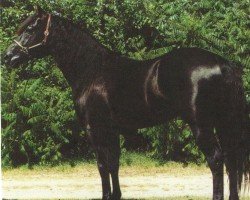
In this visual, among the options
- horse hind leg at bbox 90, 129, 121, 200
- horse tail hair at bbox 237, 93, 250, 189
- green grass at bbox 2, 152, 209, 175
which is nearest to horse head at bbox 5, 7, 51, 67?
horse hind leg at bbox 90, 129, 121, 200

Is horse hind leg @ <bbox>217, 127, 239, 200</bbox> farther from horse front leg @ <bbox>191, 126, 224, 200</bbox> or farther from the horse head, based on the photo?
the horse head

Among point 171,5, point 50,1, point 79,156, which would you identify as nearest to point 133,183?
A: point 79,156

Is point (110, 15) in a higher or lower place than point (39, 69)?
higher

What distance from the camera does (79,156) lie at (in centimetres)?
1125

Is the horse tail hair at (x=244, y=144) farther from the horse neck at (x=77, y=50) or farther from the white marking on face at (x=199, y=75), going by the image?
the horse neck at (x=77, y=50)

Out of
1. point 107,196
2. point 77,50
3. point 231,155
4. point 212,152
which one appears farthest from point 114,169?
point 77,50

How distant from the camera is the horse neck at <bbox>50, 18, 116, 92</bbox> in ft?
19.2

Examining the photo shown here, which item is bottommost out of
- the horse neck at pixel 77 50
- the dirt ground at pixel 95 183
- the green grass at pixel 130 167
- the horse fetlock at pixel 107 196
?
the dirt ground at pixel 95 183

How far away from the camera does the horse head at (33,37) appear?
5883 millimetres

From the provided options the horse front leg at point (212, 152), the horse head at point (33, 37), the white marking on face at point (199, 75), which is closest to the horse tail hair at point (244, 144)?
the horse front leg at point (212, 152)

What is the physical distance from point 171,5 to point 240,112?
684 centimetres

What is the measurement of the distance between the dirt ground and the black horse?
212 centimetres

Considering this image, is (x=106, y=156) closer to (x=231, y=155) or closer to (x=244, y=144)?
(x=231, y=155)

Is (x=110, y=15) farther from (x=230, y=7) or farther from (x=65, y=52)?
(x=65, y=52)
